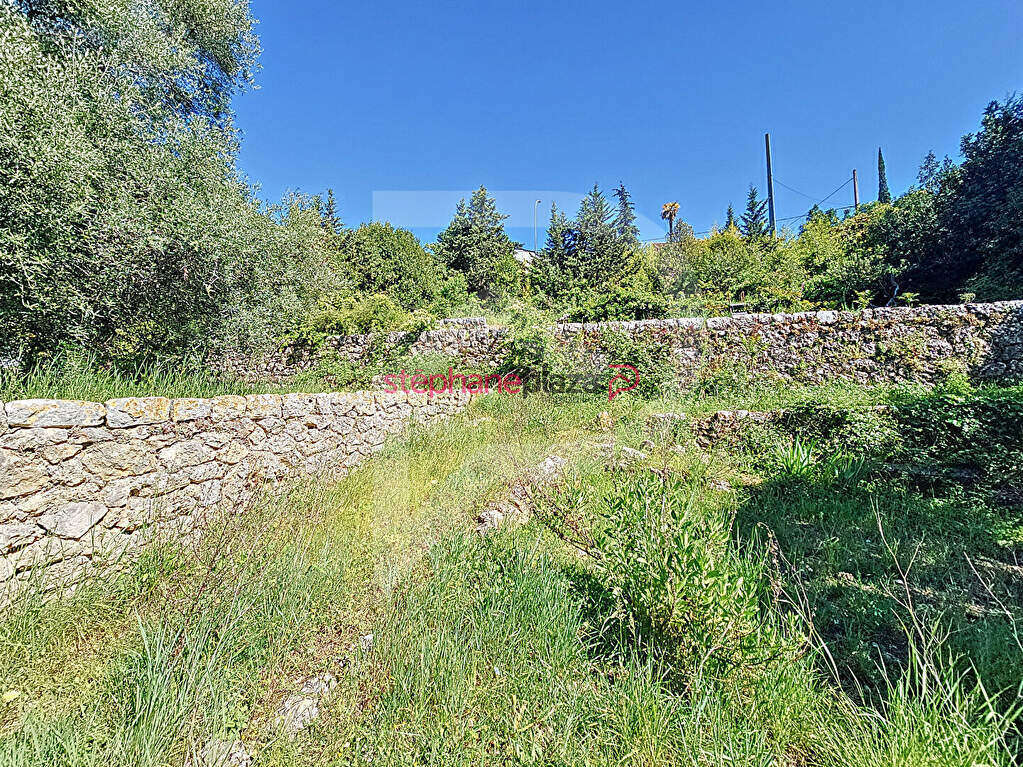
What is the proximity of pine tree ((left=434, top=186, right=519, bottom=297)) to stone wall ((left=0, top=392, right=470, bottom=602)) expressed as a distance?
46.2ft

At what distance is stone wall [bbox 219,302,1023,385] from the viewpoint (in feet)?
23.5

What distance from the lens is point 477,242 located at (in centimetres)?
1833

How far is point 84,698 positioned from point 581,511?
123 inches

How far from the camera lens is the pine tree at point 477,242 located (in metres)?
17.7

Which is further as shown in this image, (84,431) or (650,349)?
(650,349)

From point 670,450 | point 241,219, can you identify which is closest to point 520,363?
point 670,450

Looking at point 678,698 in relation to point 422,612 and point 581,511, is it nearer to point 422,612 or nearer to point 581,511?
point 422,612

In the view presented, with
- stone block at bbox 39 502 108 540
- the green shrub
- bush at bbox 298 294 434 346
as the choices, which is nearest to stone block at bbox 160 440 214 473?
stone block at bbox 39 502 108 540

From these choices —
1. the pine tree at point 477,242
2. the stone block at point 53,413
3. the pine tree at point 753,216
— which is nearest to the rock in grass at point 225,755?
the stone block at point 53,413

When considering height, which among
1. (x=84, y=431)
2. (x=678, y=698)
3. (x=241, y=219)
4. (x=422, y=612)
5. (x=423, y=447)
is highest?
(x=241, y=219)

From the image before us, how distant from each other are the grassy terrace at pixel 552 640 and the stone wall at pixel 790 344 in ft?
14.3

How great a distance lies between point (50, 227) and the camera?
3.92 m

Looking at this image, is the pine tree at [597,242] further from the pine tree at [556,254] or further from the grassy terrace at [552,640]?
the grassy terrace at [552,640]

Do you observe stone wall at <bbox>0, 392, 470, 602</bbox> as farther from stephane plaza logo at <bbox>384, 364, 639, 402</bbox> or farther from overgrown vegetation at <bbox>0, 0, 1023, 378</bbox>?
stephane plaza logo at <bbox>384, 364, 639, 402</bbox>
